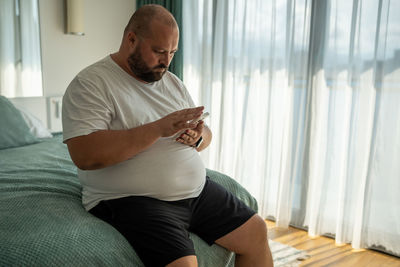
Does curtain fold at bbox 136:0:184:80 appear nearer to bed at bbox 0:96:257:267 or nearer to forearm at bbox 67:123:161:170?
bed at bbox 0:96:257:267

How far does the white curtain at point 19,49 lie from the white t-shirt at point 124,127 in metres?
1.62

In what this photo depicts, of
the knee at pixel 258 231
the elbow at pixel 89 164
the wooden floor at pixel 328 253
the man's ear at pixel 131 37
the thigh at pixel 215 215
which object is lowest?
the wooden floor at pixel 328 253

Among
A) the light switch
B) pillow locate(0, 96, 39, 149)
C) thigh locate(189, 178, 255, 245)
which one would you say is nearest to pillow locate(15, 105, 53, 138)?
pillow locate(0, 96, 39, 149)

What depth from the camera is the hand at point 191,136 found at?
1.33 metres

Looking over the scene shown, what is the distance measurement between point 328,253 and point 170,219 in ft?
4.88

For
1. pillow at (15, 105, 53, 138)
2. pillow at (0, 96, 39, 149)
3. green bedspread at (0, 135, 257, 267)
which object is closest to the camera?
green bedspread at (0, 135, 257, 267)

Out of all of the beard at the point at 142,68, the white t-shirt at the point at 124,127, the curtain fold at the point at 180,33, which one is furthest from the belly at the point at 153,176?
the curtain fold at the point at 180,33

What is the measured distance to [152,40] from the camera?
4.13ft

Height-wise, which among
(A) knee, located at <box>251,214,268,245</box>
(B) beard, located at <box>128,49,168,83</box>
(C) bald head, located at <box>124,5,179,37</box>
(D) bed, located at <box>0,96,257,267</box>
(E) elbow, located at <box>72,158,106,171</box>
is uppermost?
(C) bald head, located at <box>124,5,179,37</box>

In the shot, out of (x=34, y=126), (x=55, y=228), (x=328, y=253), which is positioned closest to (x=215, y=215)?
(x=55, y=228)

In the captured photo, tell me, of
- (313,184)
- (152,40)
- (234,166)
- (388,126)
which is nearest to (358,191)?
(313,184)

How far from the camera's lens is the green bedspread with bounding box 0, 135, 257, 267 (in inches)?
35.3

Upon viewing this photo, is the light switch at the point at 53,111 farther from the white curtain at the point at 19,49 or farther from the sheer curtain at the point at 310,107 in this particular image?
the sheer curtain at the point at 310,107

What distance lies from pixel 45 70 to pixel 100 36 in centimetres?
63
